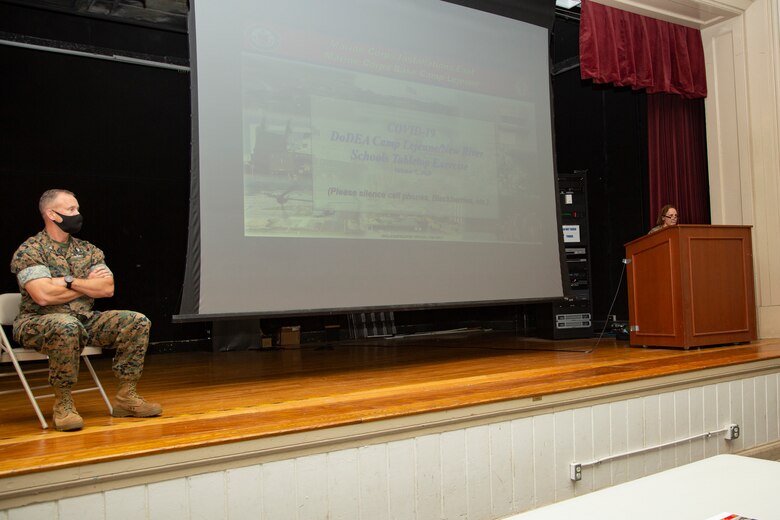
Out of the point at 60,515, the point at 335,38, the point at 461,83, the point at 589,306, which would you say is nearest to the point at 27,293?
the point at 60,515

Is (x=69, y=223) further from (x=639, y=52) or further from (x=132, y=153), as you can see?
(x=639, y=52)

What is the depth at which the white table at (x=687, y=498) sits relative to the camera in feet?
4.92

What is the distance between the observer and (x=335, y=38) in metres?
3.91

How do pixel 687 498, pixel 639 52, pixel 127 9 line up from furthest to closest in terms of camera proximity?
pixel 127 9
pixel 639 52
pixel 687 498

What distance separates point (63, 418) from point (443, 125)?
289 centimetres

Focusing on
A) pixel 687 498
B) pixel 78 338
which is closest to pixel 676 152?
pixel 687 498

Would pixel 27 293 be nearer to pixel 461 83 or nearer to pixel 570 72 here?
pixel 461 83

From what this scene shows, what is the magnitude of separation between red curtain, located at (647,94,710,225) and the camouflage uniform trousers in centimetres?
496

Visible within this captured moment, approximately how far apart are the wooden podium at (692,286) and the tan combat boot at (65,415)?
12.2 ft

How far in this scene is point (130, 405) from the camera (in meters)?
2.65

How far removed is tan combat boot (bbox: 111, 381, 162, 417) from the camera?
8.68 feet

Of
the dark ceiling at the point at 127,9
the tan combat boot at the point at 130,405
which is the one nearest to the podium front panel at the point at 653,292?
the tan combat boot at the point at 130,405

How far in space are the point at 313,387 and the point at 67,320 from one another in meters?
1.38

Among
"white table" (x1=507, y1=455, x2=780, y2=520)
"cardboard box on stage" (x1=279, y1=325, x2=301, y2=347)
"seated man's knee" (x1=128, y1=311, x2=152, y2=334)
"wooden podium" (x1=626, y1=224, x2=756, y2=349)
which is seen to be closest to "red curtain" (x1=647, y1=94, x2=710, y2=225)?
"wooden podium" (x1=626, y1=224, x2=756, y2=349)
